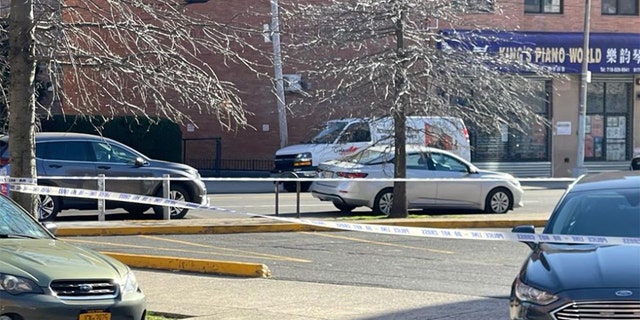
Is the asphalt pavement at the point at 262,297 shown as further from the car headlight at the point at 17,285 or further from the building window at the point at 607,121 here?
the building window at the point at 607,121

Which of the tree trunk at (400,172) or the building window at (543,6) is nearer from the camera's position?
the tree trunk at (400,172)

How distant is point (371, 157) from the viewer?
21.7m

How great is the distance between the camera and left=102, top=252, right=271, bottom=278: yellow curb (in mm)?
12695

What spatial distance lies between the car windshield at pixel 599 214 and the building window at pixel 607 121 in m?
30.9

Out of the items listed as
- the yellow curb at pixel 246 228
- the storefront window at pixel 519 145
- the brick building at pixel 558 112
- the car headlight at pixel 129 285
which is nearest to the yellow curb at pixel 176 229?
the yellow curb at pixel 246 228

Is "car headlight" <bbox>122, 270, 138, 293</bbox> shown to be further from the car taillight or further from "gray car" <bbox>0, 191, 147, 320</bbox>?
the car taillight

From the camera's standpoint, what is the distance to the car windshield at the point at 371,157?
2131 cm

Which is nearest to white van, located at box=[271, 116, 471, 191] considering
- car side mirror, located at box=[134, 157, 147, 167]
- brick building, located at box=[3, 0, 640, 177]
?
car side mirror, located at box=[134, 157, 147, 167]

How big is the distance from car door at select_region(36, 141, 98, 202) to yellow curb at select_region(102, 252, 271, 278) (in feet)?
18.2

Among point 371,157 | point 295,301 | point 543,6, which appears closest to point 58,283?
point 295,301

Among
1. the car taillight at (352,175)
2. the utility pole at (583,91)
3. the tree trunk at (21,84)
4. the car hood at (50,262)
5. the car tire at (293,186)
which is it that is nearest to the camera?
the car hood at (50,262)

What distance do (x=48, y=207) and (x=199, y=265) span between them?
6.51m

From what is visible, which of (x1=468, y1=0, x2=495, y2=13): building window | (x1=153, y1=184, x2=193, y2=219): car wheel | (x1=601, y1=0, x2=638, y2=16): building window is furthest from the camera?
(x1=601, y1=0, x2=638, y2=16): building window

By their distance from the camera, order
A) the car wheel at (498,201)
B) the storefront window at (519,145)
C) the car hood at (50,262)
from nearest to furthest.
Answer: the car hood at (50,262), the car wheel at (498,201), the storefront window at (519,145)
